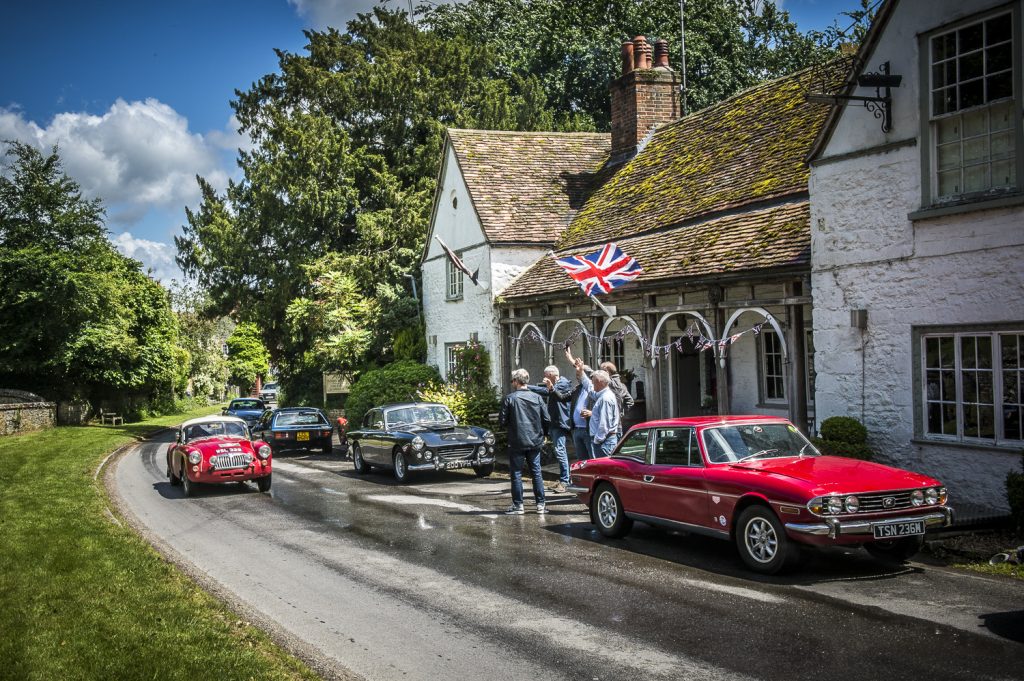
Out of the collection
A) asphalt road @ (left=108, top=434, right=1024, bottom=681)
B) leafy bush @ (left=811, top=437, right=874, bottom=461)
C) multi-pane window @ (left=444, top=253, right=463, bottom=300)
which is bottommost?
asphalt road @ (left=108, top=434, right=1024, bottom=681)

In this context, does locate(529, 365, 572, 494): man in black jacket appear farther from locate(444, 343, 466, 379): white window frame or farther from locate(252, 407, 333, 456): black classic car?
locate(444, 343, 466, 379): white window frame

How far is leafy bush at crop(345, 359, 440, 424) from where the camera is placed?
90.5 ft

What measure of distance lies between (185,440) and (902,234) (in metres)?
13.3

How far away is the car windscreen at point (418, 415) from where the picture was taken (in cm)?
1875

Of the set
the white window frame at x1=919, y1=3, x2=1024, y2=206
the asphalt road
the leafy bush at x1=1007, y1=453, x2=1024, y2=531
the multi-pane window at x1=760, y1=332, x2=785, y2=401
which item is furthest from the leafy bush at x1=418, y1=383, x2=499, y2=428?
the leafy bush at x1=1007, y1=453, x2=1024, y2=531

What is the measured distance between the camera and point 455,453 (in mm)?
17438

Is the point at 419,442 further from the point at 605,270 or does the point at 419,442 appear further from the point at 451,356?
the point at 451,356

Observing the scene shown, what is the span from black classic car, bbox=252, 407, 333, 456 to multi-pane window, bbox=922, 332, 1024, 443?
16841mm

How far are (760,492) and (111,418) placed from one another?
4253cm

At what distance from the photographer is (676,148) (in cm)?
2392

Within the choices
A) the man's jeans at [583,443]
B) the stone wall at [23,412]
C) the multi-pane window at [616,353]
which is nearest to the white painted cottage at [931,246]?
the man's jeans at [583,443]

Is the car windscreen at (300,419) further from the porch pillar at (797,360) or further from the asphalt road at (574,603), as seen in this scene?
the porch pillar at (797,360)

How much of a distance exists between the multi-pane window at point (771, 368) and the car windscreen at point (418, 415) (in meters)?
6.61

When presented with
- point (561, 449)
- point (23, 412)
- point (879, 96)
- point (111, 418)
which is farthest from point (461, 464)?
point (111, 418)
